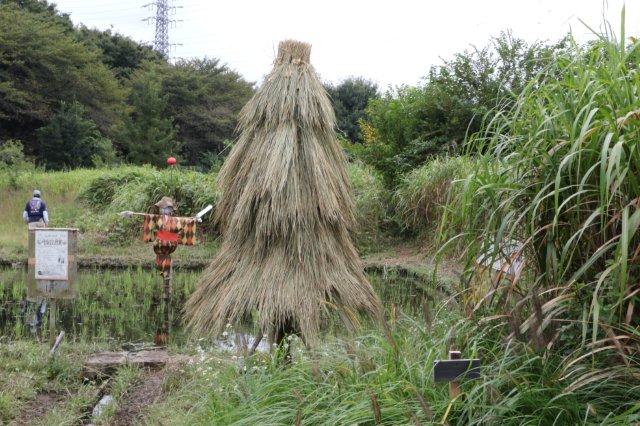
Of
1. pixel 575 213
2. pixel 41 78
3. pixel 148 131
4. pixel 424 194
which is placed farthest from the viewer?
pixel 148 131

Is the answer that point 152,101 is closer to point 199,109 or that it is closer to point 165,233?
point 199,109

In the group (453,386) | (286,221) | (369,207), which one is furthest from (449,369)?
(369,207)

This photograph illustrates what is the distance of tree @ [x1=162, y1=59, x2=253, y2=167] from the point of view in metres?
35.6

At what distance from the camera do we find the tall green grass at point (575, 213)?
112 inches

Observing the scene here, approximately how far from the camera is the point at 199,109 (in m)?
35.8

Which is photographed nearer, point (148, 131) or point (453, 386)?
point (453, 386)

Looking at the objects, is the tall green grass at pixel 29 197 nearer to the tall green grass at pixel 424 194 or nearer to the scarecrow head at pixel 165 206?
the tall green grass at pixel 424 194

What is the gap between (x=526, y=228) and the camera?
10.9 feet

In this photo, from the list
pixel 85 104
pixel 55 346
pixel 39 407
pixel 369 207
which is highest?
pixel 85 104

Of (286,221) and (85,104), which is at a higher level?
(85,104)

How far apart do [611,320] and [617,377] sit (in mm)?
210

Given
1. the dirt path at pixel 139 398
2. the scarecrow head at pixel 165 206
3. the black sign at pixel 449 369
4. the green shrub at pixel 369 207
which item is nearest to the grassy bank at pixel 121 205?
the green shrub at pixel 369 207

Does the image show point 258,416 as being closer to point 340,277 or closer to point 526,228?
point 526,228

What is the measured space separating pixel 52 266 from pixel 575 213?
5.04 m
